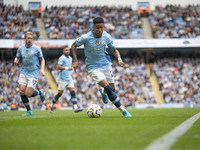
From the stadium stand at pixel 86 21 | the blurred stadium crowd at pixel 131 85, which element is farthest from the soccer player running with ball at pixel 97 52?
the stadium stand at pixel 86 21

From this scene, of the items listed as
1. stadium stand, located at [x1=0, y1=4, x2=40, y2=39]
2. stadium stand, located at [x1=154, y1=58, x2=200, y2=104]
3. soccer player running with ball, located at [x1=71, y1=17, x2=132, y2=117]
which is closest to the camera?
soccer player running with ball, located at [x1=71, y1=17, x2=132, y2=117]

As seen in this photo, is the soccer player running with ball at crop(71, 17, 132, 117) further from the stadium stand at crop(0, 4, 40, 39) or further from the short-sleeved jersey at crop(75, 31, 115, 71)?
the stadium stand at crop(0, 4, 40, 39)

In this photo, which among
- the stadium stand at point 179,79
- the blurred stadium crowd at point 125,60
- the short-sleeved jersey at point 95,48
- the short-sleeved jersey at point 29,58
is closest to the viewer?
the short-sleeved jersey at point 95,48

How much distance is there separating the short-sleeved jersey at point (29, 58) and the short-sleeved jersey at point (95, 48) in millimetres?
2797

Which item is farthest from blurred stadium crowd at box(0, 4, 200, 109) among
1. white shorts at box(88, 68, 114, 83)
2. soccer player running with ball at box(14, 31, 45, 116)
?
white shorts at box(88, 68, 114, 83)

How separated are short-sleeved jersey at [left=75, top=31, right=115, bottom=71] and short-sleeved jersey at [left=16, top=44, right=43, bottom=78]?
2.80 meters

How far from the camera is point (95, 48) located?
851 cm

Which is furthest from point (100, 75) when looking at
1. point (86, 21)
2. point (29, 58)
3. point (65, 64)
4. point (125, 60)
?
point (86, 21)

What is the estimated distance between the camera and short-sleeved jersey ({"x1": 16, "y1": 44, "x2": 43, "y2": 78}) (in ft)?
35.3

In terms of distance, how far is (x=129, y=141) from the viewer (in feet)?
11.8

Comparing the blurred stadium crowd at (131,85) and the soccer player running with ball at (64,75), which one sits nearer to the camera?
the soccer player running with ball at (64,75)

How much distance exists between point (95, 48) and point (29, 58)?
10.5 ft

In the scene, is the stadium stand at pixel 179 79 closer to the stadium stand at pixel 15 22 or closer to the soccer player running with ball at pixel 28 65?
the stadium stand at pixel 15 22

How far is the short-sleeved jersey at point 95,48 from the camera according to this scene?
332 inches
